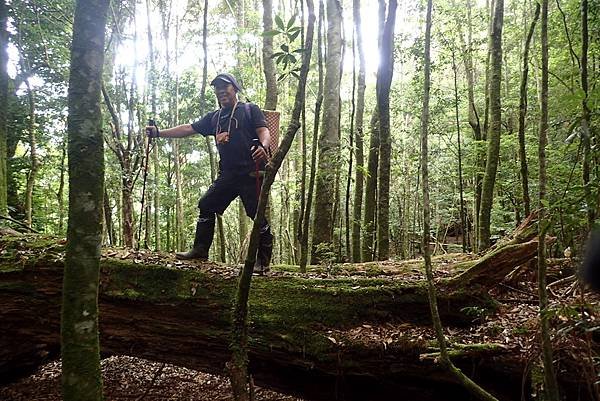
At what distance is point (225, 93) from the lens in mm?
4691

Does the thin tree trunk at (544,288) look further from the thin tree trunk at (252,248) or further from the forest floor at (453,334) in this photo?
the thin tree trunk at (252,248)

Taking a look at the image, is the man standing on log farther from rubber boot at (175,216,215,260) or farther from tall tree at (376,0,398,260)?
tall tree at (376,0,398,260)

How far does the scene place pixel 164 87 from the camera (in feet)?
47.7

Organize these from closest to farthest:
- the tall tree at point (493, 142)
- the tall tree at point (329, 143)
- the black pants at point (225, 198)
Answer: the black pants at point (225, 198) → the tall tree at point (493, 142) → the tall tree at point (329, 143)

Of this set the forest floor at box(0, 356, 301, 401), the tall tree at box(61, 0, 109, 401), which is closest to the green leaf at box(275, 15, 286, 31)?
the tall tree at box(61, 0, 109, 401)

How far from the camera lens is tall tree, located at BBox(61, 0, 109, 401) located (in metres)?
2.43

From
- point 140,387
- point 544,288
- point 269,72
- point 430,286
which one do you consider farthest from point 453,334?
point 269,72

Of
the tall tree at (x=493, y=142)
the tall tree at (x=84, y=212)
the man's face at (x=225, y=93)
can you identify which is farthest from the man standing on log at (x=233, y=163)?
the tall tree at (x=493, y=142)

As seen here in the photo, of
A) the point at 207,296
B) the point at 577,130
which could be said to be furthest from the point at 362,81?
the point at 577,130

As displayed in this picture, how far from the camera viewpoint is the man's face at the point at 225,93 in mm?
4664

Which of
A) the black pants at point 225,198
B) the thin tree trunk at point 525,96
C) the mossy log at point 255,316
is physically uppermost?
the thin tree trunk at point 525,96

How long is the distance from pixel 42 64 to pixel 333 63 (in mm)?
6537

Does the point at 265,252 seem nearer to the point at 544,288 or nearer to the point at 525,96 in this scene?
the point at 544,288

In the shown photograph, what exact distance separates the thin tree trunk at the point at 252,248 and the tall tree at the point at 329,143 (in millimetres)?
3633
